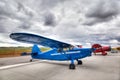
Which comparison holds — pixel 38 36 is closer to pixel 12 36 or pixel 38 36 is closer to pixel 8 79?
pixel 12 36

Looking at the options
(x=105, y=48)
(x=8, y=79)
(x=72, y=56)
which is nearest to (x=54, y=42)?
(x=72, y=56)

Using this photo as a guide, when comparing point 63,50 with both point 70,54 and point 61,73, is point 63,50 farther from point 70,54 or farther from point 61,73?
point 61,73

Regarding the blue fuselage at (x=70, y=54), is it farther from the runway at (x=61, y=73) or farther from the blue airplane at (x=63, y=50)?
the runway at (x=61, y=73)

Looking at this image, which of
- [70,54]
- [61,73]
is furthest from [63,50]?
[61,73]

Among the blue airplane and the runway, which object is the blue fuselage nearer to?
the blue airplane

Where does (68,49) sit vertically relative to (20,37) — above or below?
below

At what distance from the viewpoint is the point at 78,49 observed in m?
8.09

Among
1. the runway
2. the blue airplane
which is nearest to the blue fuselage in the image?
the blue airplane

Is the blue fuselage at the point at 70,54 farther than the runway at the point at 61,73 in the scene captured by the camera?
Yes

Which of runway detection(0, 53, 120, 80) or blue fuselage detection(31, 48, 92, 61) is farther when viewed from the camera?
blue fuselage detection(31, 48, 92, 61)

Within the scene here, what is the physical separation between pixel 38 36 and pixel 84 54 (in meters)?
3.95

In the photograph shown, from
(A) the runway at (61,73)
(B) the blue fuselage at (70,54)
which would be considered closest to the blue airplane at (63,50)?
(B) the blue fuselage at (70,54)

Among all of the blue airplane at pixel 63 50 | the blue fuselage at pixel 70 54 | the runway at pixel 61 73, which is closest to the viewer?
the runway at pixel 61 73

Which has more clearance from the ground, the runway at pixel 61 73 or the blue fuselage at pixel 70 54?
the blue fuselage at pixel 70 54
